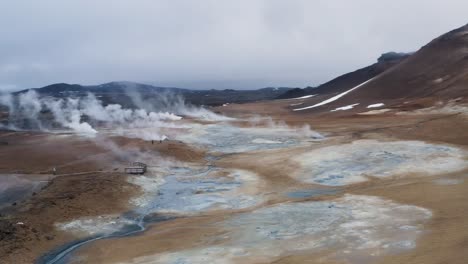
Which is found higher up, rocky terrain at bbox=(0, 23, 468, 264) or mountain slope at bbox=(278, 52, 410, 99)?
mountain slope at bbox=(278, 52, 410, 99)

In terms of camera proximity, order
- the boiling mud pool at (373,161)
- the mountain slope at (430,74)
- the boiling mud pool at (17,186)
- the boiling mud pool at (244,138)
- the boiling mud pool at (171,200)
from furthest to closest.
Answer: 1. the mountain slope at (430,74)
2. the boiling mud pool at (244,138)
3. the boiling mud pool at (373,161)
4. the boiling mud pool at (17,186)
5. the boiling mud pool at (171,200)

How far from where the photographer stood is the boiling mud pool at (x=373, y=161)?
3997 cm

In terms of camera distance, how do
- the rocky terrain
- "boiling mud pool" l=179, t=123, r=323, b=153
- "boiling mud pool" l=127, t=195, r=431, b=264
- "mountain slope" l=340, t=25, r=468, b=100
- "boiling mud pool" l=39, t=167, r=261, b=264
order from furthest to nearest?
"mountain slope" l=340, t=25, r=468, b=100, "boiling mud pool" l=179, t=123, r=323, b=153, "boiling mud pool" l=39, t=167, r=261, b=264, the rocky terrain, "boiling mud pool" l=127, t=195, r=431, b=264

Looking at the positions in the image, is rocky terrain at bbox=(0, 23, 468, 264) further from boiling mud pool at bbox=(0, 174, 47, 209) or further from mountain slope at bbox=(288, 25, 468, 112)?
mountain slope at bbox=(288, 25, 468, 112)

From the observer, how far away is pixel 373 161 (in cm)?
4400

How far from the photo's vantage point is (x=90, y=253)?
25.7m

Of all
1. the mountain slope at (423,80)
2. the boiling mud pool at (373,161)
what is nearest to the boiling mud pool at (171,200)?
the boiling mud pool at (373,161)

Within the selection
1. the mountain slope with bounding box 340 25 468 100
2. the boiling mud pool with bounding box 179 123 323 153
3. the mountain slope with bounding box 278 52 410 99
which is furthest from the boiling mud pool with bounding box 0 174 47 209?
the mountain slope with bounding box 278 52 410 99

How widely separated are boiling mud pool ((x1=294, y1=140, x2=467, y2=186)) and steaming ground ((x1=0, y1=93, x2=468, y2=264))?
10 centimetres

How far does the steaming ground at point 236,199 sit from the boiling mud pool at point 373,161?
0.10 meters

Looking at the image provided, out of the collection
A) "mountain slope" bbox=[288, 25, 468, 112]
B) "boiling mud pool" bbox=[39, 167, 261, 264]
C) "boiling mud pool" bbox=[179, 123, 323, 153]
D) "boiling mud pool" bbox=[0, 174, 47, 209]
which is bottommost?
"boiling mud pool" bbox=[39, 167, 261, 264]

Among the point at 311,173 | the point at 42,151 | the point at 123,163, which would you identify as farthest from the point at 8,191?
the point at 311,173

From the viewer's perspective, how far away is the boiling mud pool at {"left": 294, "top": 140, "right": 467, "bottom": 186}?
39969 millimetres

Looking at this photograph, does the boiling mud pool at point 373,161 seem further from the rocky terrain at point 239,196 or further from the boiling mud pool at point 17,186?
the boiling mud pool at point 17,186
